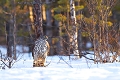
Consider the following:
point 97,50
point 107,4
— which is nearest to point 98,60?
point 97,50

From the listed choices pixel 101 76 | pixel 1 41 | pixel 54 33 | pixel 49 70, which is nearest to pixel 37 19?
pixel 49 70

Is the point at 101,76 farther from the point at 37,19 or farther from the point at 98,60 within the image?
the point at 37,19

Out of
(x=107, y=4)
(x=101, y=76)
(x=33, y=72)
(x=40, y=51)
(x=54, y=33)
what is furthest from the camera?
(x=54, y=33)

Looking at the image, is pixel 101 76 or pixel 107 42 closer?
pixel 101 76

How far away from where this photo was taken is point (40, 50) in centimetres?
963

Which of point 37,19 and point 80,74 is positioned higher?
point 37,19

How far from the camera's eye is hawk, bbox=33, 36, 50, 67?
958 centimetres

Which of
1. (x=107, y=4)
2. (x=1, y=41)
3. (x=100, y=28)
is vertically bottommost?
(x=1, y=41)

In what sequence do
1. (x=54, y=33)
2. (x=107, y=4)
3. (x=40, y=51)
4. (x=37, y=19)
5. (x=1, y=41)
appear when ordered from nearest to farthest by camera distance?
(x=40, y=51)
(x=107, y=4)
(x=37, y=19)
(x=54, y=33)
(x=1, y=41)

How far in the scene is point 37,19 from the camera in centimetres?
1227

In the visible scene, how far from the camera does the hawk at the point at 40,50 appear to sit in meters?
9.58

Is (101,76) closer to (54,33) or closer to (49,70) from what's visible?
→ (49,70)

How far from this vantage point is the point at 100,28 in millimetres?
10906

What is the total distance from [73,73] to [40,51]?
1820 millimetres
